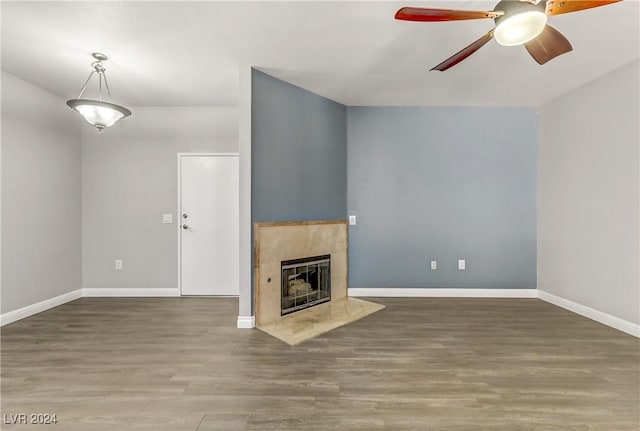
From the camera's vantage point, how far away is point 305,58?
108 inches

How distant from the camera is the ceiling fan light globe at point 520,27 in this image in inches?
60.6

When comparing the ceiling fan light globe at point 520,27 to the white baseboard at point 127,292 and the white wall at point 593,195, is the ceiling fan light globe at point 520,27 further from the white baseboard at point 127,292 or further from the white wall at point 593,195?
the white baseboard at point 127,292

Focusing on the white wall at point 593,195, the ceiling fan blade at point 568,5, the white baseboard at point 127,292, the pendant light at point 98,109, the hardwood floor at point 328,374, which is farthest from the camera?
the white baseboard at point 127,292

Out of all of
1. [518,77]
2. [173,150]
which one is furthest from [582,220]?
[173,150]

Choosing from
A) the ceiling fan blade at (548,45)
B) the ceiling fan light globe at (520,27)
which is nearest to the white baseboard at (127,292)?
the ceiling fan light globe at (520,27)

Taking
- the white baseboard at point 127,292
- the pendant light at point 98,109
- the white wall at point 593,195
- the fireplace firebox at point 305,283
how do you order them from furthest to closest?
the white baseboard at point 127,292, the fireplace firebox at point 305,283, the white wall at point 593,195, the pendant light at point 98,109

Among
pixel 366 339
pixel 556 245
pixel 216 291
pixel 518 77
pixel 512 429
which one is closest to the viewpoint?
pixel 512 429

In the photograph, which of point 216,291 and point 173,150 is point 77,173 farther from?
point 216,291

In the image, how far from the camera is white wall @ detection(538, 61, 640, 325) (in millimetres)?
2824

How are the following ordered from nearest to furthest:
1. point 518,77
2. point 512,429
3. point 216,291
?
point 512,429, point 518,77, point 216,291

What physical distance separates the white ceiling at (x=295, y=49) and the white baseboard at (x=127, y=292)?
259cm

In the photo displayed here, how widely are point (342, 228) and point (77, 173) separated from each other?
3.69 meters

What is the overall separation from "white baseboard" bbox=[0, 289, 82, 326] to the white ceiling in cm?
253

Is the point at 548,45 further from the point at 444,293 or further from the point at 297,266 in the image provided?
the point at 444,293
